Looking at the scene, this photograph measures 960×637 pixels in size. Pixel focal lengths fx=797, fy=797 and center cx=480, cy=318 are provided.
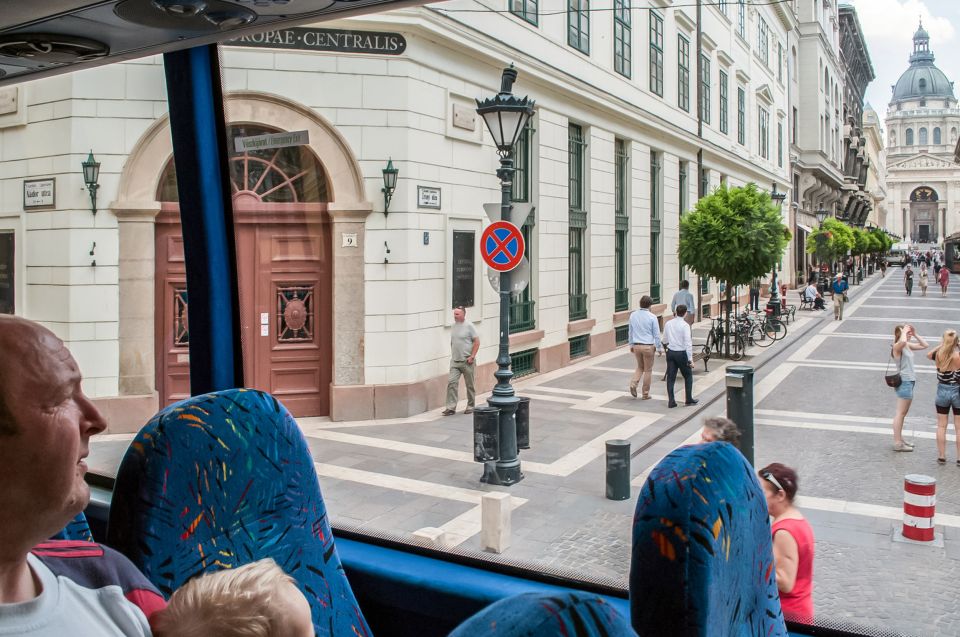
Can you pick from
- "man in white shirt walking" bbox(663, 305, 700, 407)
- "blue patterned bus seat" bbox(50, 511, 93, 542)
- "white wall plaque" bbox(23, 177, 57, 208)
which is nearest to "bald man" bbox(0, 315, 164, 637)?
"blue patterned bus seat" bbox(50, 511, 93, 542)

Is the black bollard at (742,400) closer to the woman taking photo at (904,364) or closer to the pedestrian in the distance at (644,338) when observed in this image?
the woman taking photo at (904,364)

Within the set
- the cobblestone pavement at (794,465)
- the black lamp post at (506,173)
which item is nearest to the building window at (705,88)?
the black lamp post at (506,173)

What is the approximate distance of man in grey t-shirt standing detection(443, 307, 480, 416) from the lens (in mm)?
7652

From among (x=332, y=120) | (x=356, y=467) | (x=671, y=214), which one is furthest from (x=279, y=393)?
(x=671, y=214)

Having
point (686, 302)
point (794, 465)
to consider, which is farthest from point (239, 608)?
point (686, 302)

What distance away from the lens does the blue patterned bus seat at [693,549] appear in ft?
3.58

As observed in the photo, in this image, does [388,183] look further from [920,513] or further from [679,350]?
[920,513]

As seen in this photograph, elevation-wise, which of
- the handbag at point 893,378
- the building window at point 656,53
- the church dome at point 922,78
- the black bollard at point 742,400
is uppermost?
the building window at point 656,53

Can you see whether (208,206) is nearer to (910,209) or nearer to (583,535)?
(583,535)

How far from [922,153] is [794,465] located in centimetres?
192

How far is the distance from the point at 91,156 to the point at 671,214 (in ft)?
22.4

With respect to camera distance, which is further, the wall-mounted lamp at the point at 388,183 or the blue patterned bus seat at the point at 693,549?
the wall-mounted lamp at the point at 388,183

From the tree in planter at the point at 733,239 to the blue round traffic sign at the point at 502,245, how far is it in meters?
4.33

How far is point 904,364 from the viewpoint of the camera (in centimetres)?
369
